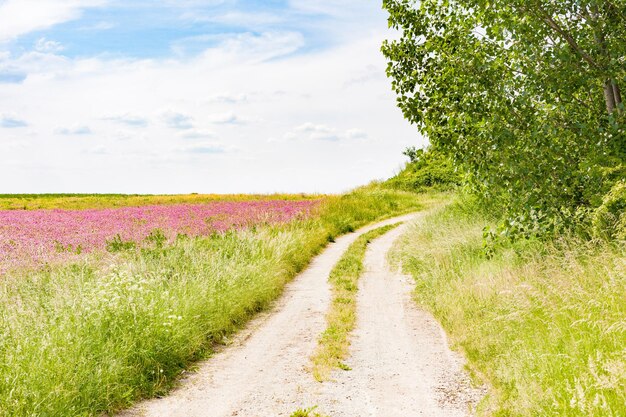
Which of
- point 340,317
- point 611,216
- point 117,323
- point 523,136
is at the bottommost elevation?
point 340,317

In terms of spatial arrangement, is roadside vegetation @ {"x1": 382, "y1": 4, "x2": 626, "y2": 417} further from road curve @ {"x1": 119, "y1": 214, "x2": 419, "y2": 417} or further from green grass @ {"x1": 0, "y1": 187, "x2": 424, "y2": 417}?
green grass @ {"x1": 0, "y1": 187, "x2": 424, "y2": 417}

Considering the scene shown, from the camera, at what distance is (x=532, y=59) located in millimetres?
10562

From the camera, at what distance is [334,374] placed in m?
8.03

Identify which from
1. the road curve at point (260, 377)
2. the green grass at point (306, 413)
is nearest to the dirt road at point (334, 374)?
the road curve at point (260, 377)

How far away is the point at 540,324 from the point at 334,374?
2.94 m

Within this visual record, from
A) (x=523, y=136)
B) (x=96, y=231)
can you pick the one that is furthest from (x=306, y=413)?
(x=96, y=231)

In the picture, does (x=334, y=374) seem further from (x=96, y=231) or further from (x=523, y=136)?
(x=96, y=231)

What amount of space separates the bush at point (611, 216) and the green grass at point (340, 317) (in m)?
4.55

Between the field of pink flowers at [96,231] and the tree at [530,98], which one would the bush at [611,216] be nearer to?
the tree at [530,98]

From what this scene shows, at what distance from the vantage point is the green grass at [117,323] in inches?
253

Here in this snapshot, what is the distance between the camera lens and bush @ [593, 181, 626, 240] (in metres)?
8.61

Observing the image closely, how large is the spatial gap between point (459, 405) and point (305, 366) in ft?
8.06

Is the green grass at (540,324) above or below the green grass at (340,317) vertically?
above

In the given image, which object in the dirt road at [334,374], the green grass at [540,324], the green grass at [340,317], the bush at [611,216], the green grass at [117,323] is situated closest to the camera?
the green grass at [540,324]
